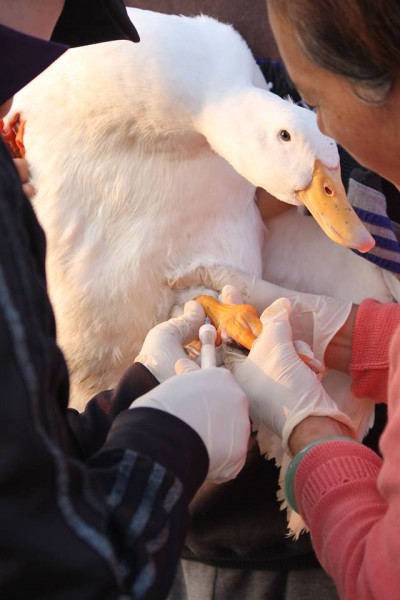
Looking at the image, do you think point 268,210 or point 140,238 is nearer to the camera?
point 140,238

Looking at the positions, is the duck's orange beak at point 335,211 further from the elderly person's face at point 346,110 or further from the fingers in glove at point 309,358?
the elderly person's face at point 346,110

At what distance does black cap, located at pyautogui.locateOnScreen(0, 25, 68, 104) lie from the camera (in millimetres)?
673

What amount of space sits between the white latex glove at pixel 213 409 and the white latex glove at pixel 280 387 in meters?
0.13

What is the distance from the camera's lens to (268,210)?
133 cm

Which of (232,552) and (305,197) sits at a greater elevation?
(305,197)

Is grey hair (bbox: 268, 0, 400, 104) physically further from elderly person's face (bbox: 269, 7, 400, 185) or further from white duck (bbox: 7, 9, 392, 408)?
white duck (bbox: 7, 9, 392, 408)

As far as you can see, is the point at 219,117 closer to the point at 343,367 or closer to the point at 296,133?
the point at 296,133

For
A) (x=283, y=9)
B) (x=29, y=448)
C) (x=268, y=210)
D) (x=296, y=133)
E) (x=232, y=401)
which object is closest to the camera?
(x=29, y=448)

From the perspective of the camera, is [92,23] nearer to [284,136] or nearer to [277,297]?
[284,136]

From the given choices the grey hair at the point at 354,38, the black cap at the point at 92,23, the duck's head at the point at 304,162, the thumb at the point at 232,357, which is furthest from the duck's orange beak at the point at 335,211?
the grey hair at the point at 354,38

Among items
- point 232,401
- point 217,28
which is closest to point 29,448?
point 232,401

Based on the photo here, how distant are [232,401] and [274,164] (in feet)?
1.36

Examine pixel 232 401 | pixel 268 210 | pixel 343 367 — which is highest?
pixel 232 401

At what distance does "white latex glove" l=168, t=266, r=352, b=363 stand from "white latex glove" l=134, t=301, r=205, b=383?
2.7 inches
